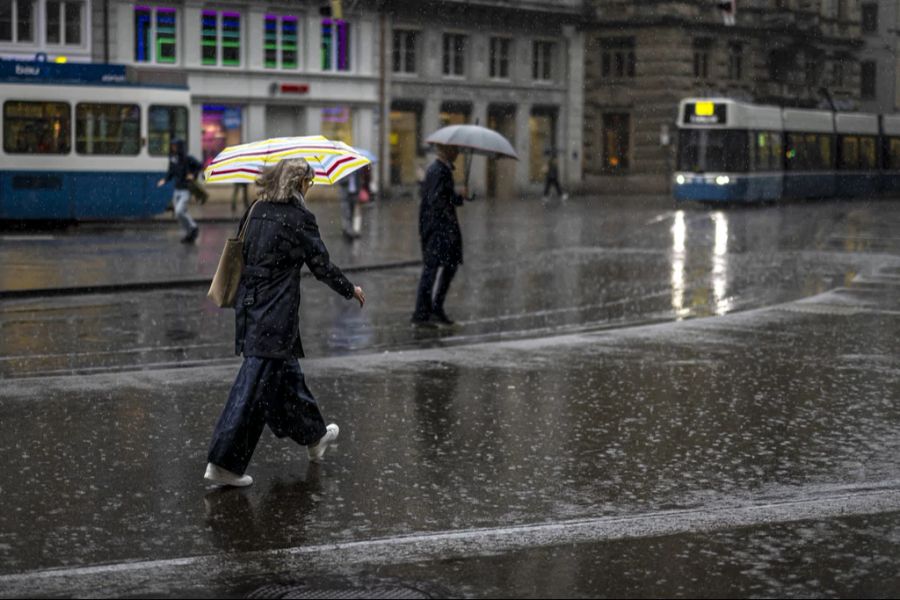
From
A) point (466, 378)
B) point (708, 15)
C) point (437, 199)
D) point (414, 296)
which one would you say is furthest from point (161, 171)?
point (708, 15)

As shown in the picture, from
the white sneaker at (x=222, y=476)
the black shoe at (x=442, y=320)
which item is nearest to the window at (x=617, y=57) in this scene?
the black shoe at (x=442, y=320)

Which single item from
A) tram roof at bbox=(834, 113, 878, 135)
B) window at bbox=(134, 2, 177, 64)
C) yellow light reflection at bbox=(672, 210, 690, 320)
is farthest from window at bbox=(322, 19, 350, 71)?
tram roof at bbox=(834, 113, 878, 135)

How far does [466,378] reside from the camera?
11.6m

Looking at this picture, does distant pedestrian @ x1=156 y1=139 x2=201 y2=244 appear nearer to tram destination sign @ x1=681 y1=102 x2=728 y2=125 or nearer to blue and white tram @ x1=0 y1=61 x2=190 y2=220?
blue and white tram @ x1=0 y1=61 x2=190 y2=220

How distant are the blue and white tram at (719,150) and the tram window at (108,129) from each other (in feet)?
63.2

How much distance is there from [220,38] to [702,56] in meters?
21.6

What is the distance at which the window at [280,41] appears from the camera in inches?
1954

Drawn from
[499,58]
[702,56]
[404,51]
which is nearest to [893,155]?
[702,56]

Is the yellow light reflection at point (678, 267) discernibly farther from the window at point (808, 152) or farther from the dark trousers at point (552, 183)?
the dark trousers at point (552, 183)

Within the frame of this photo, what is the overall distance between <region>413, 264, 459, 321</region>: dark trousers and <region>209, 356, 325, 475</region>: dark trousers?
22.1 ft

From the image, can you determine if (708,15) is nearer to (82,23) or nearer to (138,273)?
(82,23)

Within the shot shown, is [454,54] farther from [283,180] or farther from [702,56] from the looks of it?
[283,180]

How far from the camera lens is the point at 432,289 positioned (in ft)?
49.0

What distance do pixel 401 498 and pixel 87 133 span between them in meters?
26.8
